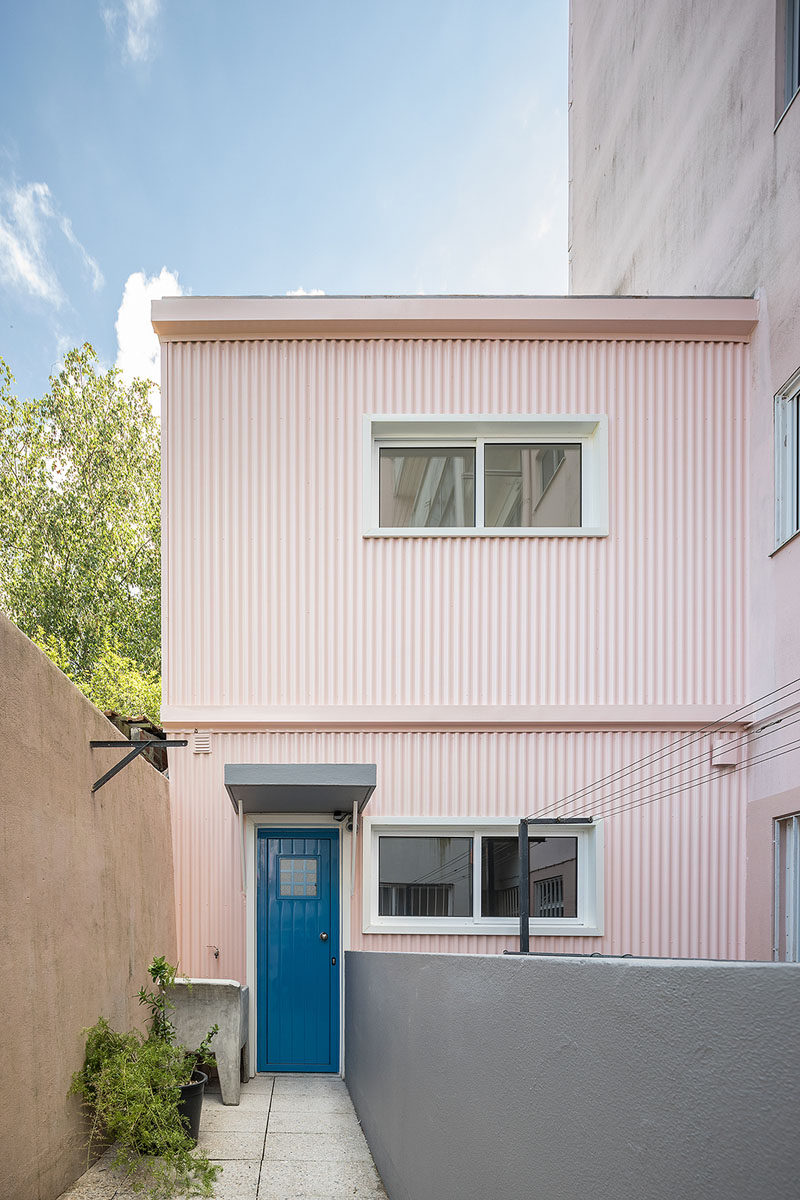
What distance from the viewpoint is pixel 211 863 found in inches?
351

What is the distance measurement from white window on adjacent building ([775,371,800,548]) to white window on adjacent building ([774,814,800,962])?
7.73 feet

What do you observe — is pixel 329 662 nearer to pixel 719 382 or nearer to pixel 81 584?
pixel 719 382

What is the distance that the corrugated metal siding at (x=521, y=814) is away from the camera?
28.6ft

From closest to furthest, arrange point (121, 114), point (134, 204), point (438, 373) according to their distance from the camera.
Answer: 1. point (438, 373)
2. point (121, 114)
3. point (134, 204)

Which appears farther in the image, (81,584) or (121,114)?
(121,114)

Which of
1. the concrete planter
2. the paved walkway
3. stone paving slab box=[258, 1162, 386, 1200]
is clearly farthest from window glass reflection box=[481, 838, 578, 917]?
stone paving slab box=[258, 1162, 386, 1200]

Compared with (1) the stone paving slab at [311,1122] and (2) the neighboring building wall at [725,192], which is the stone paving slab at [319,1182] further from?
(2) the neighboring building wall at [725,192]

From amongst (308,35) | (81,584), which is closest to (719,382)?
(308,35)

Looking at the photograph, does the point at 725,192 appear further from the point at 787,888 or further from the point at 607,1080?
the point at 607,1080

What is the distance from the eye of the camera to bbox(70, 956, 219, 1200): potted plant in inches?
206

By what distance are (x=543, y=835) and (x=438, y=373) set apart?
433 centimetres

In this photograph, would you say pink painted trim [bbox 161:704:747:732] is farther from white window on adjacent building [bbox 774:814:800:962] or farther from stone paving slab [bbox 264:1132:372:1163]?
stone paving slab [bbox 264:1132:372:1163]

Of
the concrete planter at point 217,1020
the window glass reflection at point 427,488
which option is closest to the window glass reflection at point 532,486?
the window glass reflection at point 427,488

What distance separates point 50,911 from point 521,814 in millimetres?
4819
